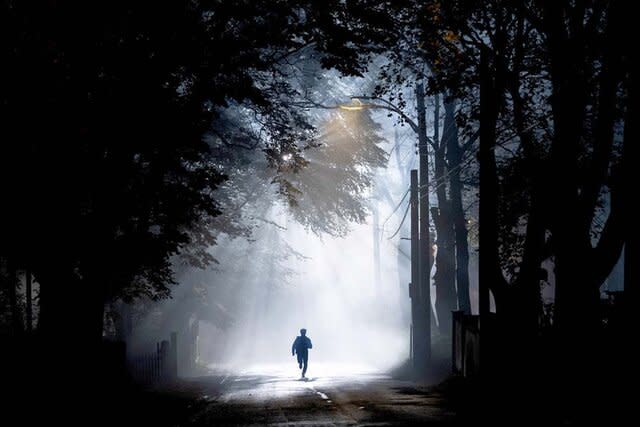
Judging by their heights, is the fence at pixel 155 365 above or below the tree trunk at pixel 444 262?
below

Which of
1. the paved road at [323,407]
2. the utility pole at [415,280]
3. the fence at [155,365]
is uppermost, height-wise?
the utility pole at [415,280]

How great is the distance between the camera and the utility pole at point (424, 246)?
37.4m

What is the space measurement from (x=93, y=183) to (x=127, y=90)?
7.68 ft

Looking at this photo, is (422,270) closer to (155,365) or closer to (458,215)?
(458,215)

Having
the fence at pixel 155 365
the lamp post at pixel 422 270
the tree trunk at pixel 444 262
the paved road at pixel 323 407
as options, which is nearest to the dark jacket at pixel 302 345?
the lamp post at pixel 422 270

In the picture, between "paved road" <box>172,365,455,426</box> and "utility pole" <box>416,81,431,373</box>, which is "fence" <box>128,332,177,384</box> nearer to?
"paved road" <box>172,365,455,426</box>

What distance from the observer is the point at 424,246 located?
37.5 meters

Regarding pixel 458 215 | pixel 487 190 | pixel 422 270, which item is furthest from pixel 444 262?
pixel 487 190

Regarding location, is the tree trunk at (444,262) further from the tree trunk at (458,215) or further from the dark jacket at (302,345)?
the dark jacket at (302,345)

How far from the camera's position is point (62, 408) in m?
21.3

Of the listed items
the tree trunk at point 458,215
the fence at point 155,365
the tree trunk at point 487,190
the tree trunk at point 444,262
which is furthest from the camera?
the tree trunk at point 444,262

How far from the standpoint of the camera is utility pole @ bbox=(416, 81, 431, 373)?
37.4 m

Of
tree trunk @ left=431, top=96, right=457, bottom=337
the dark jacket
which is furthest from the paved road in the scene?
tree trunk @ left=431, top=96, right=457, bottom=337

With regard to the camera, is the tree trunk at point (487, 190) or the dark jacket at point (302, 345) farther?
the dark jacket at point (302, 345)
